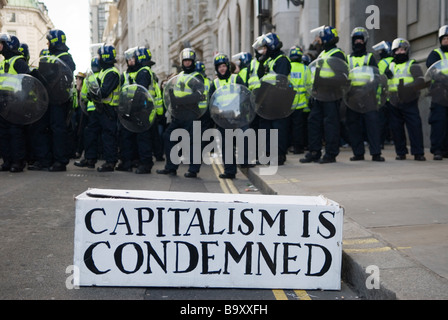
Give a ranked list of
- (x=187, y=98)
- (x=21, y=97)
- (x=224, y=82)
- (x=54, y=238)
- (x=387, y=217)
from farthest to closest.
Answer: (x=224, y=82)
(x=21, y=97)
(x=187, y=98)
(x=387, y=217)
(x=54, y=238)

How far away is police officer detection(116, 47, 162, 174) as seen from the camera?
977 centimetres

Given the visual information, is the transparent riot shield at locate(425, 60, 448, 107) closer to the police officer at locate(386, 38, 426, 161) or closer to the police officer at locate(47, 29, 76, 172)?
the police officer at locate(386, 38, 426, 161)

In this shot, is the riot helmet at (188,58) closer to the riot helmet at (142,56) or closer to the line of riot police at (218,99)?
the line of riot police at (218,99)

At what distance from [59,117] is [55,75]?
0.71 meters

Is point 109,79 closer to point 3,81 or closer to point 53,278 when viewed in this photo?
point 3,81

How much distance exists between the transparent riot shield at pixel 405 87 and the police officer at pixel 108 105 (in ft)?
14.4

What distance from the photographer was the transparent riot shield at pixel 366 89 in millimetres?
9117

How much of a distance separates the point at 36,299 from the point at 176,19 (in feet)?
174

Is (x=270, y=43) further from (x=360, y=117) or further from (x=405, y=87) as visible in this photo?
(x=405, y=87)

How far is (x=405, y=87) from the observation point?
372 inches

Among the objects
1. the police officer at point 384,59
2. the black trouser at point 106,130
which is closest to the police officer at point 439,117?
the police officer at point 384,59

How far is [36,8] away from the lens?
314 ft

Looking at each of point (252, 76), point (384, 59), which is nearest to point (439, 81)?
point (384, 59)

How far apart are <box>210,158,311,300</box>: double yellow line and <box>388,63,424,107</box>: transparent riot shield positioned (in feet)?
9.61
